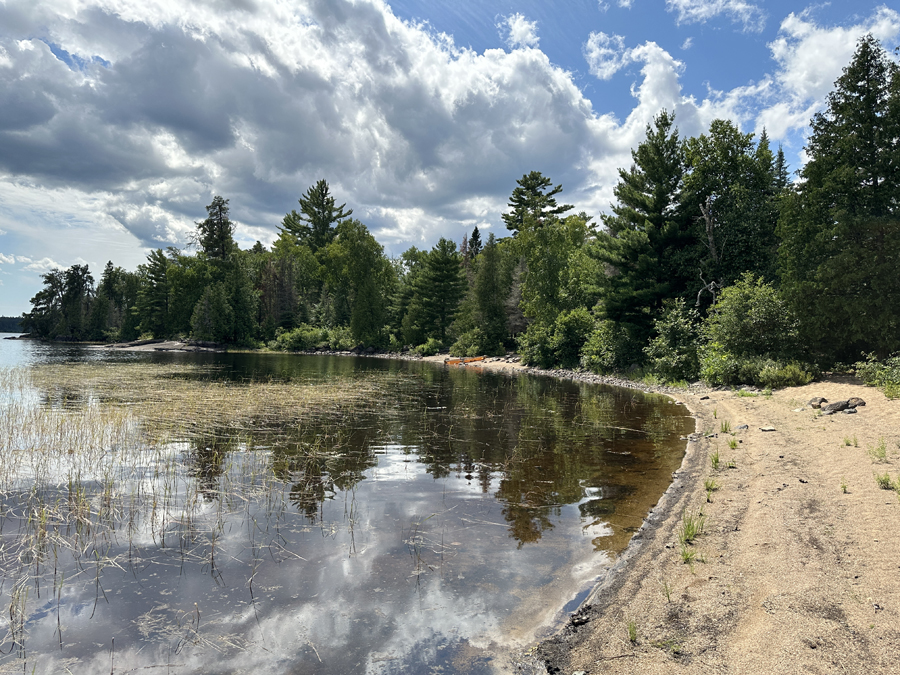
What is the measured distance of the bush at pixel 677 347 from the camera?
28.1 m

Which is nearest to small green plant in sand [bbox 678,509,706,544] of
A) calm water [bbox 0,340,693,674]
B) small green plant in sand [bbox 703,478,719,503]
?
calm water [bbox 0,340,693,674]

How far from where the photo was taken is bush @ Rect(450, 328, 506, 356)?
5694 cm

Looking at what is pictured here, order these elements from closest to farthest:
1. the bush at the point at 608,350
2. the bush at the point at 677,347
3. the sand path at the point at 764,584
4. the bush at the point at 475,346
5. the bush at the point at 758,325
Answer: the sand path at the point at 764,584, the bush at the point at 758,325, the bush at the point at 677,347, the bush at the point at 608,350, the bush at the point at 475,346

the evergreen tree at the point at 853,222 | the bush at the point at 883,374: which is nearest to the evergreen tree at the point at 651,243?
the evergreen tree at the point at 853,222

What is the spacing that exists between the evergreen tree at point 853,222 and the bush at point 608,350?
14007 mm

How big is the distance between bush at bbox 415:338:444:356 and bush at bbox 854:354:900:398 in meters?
48.6

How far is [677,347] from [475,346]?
3054 cm

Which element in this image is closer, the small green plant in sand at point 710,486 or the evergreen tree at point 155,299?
the small green plant in sand at point 710,486

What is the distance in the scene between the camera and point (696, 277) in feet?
110

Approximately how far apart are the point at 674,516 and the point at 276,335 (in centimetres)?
7951

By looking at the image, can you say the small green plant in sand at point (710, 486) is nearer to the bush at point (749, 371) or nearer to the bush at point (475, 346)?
the bush at point (749, 371)

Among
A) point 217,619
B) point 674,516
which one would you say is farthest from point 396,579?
point 674,516

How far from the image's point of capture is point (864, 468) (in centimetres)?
821

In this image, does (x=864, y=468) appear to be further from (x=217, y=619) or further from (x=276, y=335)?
(x=276, y=335)
